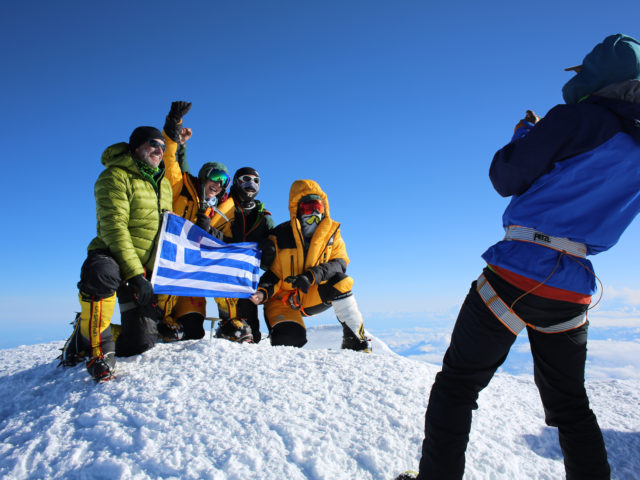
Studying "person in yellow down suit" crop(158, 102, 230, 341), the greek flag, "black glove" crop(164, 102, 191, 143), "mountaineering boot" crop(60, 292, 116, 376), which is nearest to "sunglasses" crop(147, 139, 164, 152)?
the greek flag

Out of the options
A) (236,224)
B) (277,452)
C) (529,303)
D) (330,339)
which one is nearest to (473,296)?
(529,303)

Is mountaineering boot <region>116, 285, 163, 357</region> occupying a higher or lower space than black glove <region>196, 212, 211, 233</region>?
lower

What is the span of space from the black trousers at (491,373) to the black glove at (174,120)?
12.6ft

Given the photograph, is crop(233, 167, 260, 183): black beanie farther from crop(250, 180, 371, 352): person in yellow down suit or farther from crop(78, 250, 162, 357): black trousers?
crop(78, 250, 162, 357): black trousers

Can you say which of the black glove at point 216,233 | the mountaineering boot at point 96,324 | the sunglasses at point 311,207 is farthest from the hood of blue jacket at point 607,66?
the black glove at point 216,233

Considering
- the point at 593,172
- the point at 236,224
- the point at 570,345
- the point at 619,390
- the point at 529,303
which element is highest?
the point at 236,224

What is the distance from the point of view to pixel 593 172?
62.3 inches

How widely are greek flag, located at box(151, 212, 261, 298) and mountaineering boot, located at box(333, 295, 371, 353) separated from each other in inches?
41.5

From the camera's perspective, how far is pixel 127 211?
3.24 metres

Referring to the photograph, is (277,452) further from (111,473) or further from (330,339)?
(330,339)

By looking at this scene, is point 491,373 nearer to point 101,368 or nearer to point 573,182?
point 573,182

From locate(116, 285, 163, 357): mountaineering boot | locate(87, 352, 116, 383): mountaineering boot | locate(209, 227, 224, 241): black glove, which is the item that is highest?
locate(209, 227, 224, 241): black glove

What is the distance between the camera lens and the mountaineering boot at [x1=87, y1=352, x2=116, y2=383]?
2.76 metres

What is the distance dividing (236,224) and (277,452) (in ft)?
10.7
